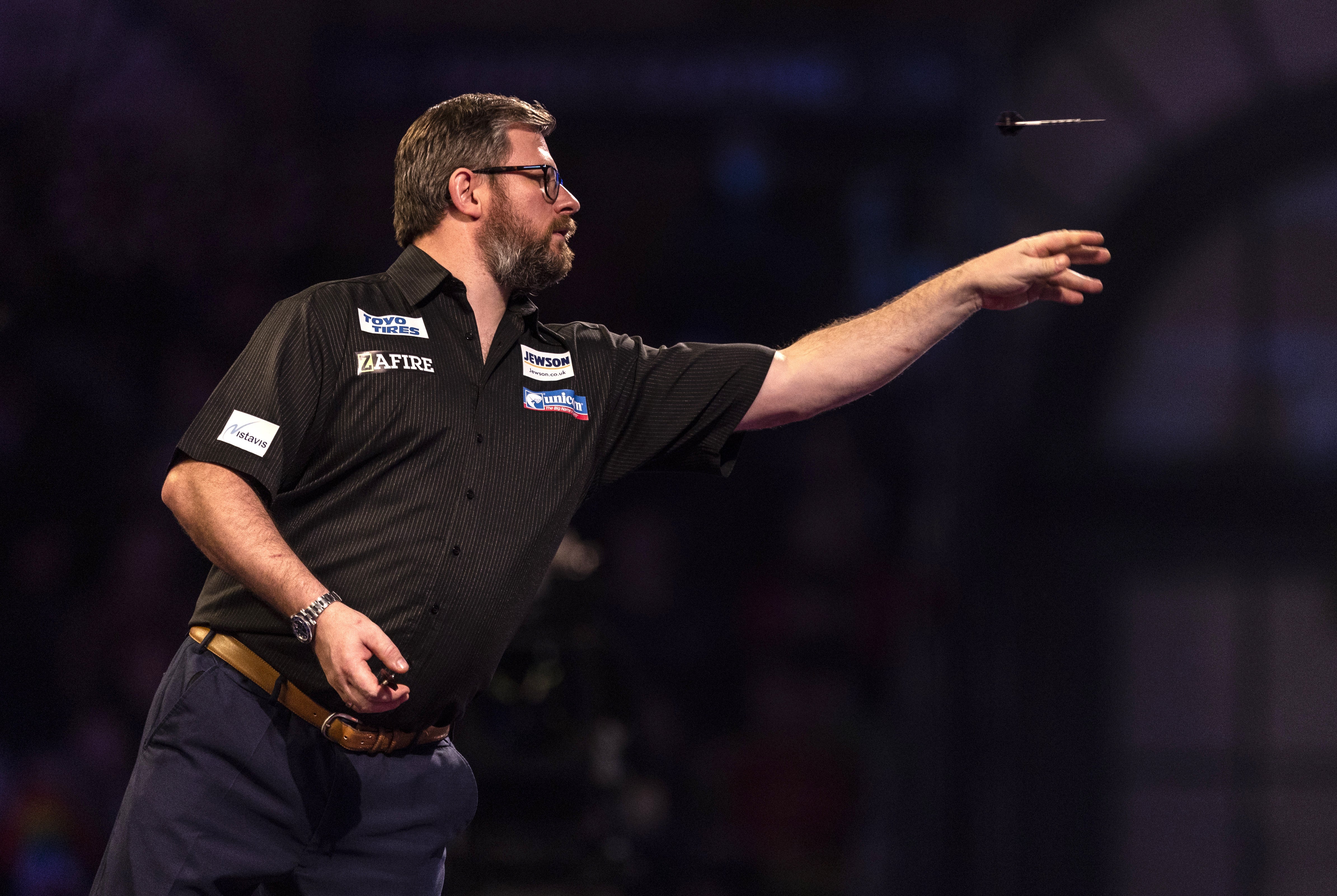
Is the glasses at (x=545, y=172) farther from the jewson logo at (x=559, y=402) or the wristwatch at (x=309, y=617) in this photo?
the wristwatch at (x=309, y=617)

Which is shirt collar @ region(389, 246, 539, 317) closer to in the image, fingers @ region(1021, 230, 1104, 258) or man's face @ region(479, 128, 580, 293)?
man's face @ region(479, 128, 580, 293)

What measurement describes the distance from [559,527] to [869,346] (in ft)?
2.13

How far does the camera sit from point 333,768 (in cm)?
195

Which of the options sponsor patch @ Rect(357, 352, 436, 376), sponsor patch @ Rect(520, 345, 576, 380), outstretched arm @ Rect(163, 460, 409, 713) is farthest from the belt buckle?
sponsor patch @ Rect(520, 345, 576, 380)

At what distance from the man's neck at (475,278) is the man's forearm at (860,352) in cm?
50

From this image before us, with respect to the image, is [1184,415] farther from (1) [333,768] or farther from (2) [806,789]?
(1) [333,768]

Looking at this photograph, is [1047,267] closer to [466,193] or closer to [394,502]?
[466,193]

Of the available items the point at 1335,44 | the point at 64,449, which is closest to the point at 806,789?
the point at 64,449

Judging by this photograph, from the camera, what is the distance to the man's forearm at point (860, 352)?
2.20 metres

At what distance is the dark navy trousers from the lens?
188 cm

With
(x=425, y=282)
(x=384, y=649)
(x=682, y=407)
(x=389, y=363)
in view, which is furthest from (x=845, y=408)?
(x=384, y=649)

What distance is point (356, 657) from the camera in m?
1.62

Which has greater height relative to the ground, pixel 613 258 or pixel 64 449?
pixel 613 258

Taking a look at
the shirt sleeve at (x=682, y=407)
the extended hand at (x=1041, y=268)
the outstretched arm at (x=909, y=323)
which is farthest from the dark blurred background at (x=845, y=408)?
the extended hand at (x=1041, y=268)
